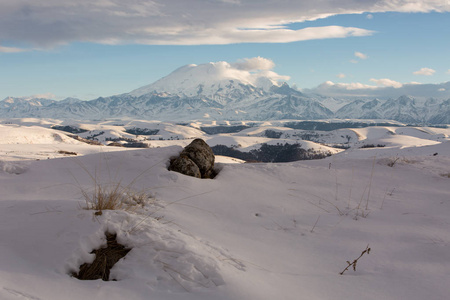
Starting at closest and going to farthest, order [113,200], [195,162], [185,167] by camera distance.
Result: [113,200] → [185,167] → [195,162]

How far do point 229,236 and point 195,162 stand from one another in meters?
5.09

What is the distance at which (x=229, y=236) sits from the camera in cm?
507

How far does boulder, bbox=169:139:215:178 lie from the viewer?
9.32 metres

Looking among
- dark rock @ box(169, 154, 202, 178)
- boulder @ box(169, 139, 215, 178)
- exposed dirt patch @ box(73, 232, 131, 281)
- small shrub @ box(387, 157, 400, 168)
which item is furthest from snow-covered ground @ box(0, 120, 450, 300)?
small shrub @ box(387, 157, 400, 168)

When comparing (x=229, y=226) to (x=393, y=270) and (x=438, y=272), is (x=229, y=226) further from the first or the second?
(x=438, y=272)

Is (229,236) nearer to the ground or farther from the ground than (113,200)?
nearer to the ground

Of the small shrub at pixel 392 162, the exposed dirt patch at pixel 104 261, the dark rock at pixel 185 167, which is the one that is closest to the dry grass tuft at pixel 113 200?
the exposed dirt patch at pixel 104 261

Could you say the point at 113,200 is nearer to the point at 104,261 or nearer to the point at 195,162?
the point at 104,261

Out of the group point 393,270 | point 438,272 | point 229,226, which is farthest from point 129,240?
point 438,272

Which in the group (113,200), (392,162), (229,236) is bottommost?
(229,236)

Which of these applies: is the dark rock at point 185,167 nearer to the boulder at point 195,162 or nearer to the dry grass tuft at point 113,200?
the boulder at point 195,162

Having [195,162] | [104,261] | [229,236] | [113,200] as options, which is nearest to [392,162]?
[195,162]

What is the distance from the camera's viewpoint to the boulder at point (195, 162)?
9.32m

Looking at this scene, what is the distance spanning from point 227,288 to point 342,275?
1685mm
